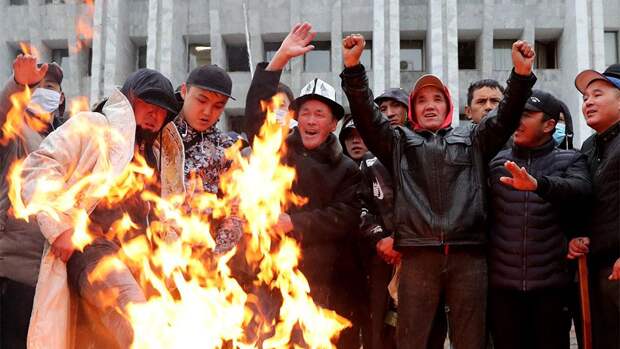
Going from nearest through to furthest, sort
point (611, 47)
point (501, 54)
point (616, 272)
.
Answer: point (616, 272) → point (611, 47) → point (501, 54)

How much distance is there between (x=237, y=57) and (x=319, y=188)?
2081 cm

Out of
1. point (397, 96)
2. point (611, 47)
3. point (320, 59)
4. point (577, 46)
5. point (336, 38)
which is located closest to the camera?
point (397, 96)

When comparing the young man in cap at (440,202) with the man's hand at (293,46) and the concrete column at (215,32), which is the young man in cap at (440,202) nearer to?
the man's hand at (293,46)

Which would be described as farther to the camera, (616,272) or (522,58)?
(522,58)

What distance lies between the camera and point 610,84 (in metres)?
4.13

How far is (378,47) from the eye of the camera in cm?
2212

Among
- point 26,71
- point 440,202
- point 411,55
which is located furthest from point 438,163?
point 411,55

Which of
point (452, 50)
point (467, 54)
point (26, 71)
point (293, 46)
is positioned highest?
point (467, 54)

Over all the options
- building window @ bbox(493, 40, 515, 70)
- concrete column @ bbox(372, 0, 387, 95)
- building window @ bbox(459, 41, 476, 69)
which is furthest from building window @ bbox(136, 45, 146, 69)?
building window @ bbox(493, 40, 515, 70)

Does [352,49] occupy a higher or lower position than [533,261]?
higher

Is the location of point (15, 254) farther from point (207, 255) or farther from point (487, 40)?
point (487, 40)

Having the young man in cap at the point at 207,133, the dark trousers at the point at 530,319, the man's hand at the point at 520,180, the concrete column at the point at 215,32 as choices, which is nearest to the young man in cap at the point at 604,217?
the dark trousers at the point at 530,319

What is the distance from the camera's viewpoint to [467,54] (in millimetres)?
24062

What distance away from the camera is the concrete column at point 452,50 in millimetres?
21484
